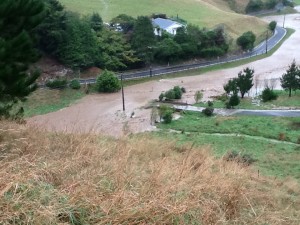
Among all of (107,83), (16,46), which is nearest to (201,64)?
(107,83)

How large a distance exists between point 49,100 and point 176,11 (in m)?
26.8

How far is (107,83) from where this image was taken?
30.9 meters

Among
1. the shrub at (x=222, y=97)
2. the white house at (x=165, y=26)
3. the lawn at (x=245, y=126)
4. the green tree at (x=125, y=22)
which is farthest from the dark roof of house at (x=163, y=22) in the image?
the lawn at (x=245, y=126)

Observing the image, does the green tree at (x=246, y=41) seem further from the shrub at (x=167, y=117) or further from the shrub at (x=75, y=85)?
the shrub at (x=167, y=117)

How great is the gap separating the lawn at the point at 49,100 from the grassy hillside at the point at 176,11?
1565cm

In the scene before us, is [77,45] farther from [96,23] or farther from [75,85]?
[96,23]

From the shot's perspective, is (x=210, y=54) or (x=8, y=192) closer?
(x=8, y=192)

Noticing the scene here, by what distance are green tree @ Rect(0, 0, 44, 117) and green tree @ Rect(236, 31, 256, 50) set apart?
34.4 meters

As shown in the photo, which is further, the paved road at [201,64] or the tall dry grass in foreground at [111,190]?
the paved road at [201,64]

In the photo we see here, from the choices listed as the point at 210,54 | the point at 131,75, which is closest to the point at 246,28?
the point at 210,54

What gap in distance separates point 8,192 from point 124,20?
3861 cm

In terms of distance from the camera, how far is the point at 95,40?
34.7 metres

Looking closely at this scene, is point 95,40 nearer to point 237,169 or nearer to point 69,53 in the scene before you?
point 69,53

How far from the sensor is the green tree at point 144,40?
3628cm
